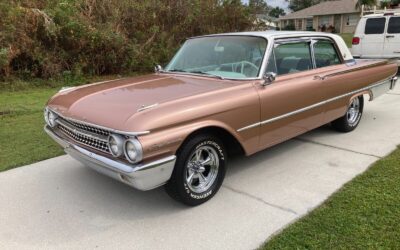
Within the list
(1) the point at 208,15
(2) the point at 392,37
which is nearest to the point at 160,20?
(1) the point at 208,15

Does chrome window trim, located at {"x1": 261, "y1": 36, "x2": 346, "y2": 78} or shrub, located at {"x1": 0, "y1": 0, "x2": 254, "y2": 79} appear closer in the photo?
chrome window trim, located at {"x1": 261, "y1": 36, "x2": 346, "y2": 78}

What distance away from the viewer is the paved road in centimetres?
329

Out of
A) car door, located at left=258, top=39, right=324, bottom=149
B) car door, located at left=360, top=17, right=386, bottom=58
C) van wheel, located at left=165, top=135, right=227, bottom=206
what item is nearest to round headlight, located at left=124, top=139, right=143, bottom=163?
van wheel, located at left=165, top=135, right=227, bottom=206

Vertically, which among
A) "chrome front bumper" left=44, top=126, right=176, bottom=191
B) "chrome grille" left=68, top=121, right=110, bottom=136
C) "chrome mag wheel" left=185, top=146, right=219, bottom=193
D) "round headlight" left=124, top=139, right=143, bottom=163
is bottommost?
"chrome mag wheel" left=185, top=146, right=219, bottom=193

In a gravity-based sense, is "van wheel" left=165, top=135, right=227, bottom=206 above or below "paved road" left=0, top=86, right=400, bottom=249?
above

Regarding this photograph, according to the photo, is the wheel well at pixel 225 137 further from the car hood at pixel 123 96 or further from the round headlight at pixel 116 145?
the round headlight at pixel 116 145

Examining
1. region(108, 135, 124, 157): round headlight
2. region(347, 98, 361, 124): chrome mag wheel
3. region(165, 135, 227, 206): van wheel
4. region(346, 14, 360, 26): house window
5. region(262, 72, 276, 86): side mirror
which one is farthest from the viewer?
region(346, 14, 360, 26): house window

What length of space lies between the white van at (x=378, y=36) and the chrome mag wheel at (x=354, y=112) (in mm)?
6222

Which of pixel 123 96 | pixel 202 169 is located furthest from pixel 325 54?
pixel 123 96

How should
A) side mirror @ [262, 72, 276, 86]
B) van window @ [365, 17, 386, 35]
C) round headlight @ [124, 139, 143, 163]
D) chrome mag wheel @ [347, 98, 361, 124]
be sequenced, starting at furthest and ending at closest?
1. van window @ [365, 17, 386, 35]
2. chrome mag wheel @ [347, 98, 361, 124]
3. side mirror @ [262, 72, 276, 86]
4. round headlight @ [124, 139, 143, 163]

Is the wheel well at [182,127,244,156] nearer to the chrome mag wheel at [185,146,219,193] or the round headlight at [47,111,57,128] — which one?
the chrome mag wheel at [185,146,219,193]

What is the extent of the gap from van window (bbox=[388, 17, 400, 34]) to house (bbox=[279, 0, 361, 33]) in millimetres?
36192

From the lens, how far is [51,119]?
13.9 ft

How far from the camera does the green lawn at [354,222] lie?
3.09 m
